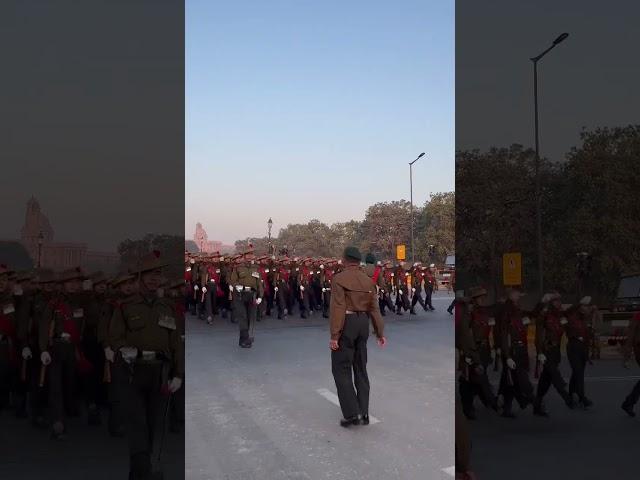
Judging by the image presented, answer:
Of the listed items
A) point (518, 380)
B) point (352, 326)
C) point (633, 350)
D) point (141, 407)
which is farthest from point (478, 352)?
point (141, 407)

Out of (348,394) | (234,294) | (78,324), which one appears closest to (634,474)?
(348,394)

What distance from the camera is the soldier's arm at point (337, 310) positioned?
18.8ft

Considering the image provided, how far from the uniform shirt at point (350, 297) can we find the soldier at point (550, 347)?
205 centimetres

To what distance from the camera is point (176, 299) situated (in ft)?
14.3

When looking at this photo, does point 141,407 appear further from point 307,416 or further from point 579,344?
point 579,344

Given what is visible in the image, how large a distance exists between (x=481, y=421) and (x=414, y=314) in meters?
13.4

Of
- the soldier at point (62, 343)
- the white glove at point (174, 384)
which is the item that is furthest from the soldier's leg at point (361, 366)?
the soldier at point (62, 343)

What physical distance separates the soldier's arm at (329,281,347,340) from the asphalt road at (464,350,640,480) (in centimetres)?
202

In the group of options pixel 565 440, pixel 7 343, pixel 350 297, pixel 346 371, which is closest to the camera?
pixel 565 440

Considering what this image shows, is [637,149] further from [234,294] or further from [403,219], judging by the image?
[403,219]

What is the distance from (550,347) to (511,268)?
0.61m

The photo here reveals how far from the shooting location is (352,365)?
5.86 m

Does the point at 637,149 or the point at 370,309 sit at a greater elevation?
the point at 637,149

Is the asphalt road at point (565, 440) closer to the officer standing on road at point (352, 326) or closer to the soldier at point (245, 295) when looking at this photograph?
the officer standing on road at point (352, 326)
